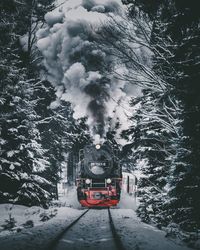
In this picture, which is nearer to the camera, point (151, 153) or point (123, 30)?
point (123, 30)

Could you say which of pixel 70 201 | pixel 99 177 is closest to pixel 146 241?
pixel 99 177

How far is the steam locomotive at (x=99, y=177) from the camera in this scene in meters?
16.8

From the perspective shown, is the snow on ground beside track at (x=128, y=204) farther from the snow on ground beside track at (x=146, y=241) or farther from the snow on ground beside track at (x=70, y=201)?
the snow on ground beside track at (x=146, y=241)

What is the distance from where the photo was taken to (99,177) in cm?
1722

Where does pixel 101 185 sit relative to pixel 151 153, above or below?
below

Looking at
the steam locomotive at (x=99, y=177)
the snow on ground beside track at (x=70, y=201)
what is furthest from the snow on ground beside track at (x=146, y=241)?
the snow on ground beside track at (x=70, y=201)

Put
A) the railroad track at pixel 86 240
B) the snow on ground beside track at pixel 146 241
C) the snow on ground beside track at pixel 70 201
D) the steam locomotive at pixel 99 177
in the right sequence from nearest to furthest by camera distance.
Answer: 1. the railroad track at pixel 86 240
2. the snow on ground beside track at pixel 146 241
3. the steam locomotive at pixel 99 177
4. the snow on ground beside track at pixel 70 201

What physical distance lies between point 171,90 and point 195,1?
2.04 m

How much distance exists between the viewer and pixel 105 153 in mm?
17984

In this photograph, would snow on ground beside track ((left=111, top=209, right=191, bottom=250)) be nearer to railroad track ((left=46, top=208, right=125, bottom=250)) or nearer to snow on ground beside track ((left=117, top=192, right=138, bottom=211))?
railroad track ((left=46, top=208, right=125, bottom=250))

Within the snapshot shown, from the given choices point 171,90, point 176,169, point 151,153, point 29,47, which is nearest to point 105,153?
point 151,153

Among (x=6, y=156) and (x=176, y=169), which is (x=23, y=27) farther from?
(x=176, y=169)

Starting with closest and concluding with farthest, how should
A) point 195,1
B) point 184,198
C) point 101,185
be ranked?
point 195,1
point 184,198
point 101,185

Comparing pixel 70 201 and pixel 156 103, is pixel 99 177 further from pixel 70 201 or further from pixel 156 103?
pixel 70 201
